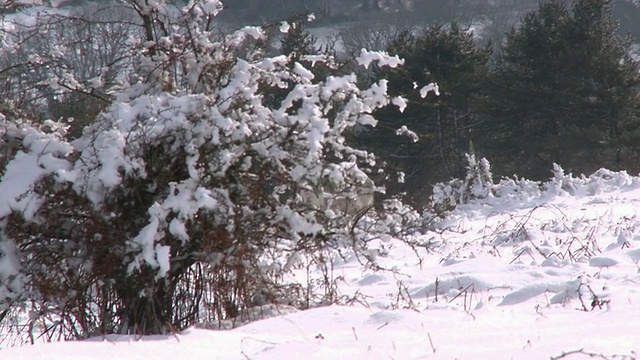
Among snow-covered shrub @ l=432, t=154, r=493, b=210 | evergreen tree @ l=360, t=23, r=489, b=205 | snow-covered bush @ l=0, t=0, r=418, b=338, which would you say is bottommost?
snow-covered bush @ l=0, t=0, r=418, b=338

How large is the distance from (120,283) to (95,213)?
0.44 metres

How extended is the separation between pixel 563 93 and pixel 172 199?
2370cm

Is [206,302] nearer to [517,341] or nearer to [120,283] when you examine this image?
[120,283]

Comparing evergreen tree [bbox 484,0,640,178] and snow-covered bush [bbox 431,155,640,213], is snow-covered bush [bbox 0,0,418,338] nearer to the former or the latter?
snow-covered bush [bbox 431,155,640,213]

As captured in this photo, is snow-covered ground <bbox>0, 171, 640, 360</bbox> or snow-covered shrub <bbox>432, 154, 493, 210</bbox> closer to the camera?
snow-covered ground <bbox>0, 171, 640, 360</bbox>

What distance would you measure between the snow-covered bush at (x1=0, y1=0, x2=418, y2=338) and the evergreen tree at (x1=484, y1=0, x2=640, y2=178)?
72.0 feet

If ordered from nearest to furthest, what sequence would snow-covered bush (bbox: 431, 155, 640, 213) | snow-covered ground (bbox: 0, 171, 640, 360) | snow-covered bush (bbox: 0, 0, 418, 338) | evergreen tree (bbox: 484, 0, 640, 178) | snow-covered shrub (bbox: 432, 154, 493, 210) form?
snow-covered ground (bbox: 0, 171, 640, 360) < snow-covered bush (bbox: 0, 0, 418, 338) < snow-covered bush (bbox: 431, 155, 640, 213) < snow-covered shrub (bbox: 432, 154, 493, 210) < evergreen tree (bbox: 484, 0, 640, 178)

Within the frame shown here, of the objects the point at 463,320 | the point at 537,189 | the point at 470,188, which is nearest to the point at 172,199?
the point at 463,320

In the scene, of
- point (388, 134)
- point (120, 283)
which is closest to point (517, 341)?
point (120, 283)

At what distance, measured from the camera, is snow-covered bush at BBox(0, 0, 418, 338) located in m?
3.75

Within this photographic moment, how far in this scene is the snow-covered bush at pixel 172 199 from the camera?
3.75 metres

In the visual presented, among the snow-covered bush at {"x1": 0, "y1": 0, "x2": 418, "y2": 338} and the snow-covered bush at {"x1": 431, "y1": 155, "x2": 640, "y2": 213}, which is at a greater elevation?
the snow-covered bush at {"x1": 431, "y1": 155, "x2": 640, "y2": 213}

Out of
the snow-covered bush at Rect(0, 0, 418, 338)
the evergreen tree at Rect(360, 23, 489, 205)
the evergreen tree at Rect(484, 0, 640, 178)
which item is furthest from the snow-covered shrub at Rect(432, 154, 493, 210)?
the snow-covered bush at Rect(0, 0, 418, 338)

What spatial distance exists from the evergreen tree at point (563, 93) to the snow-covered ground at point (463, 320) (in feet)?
64.3
